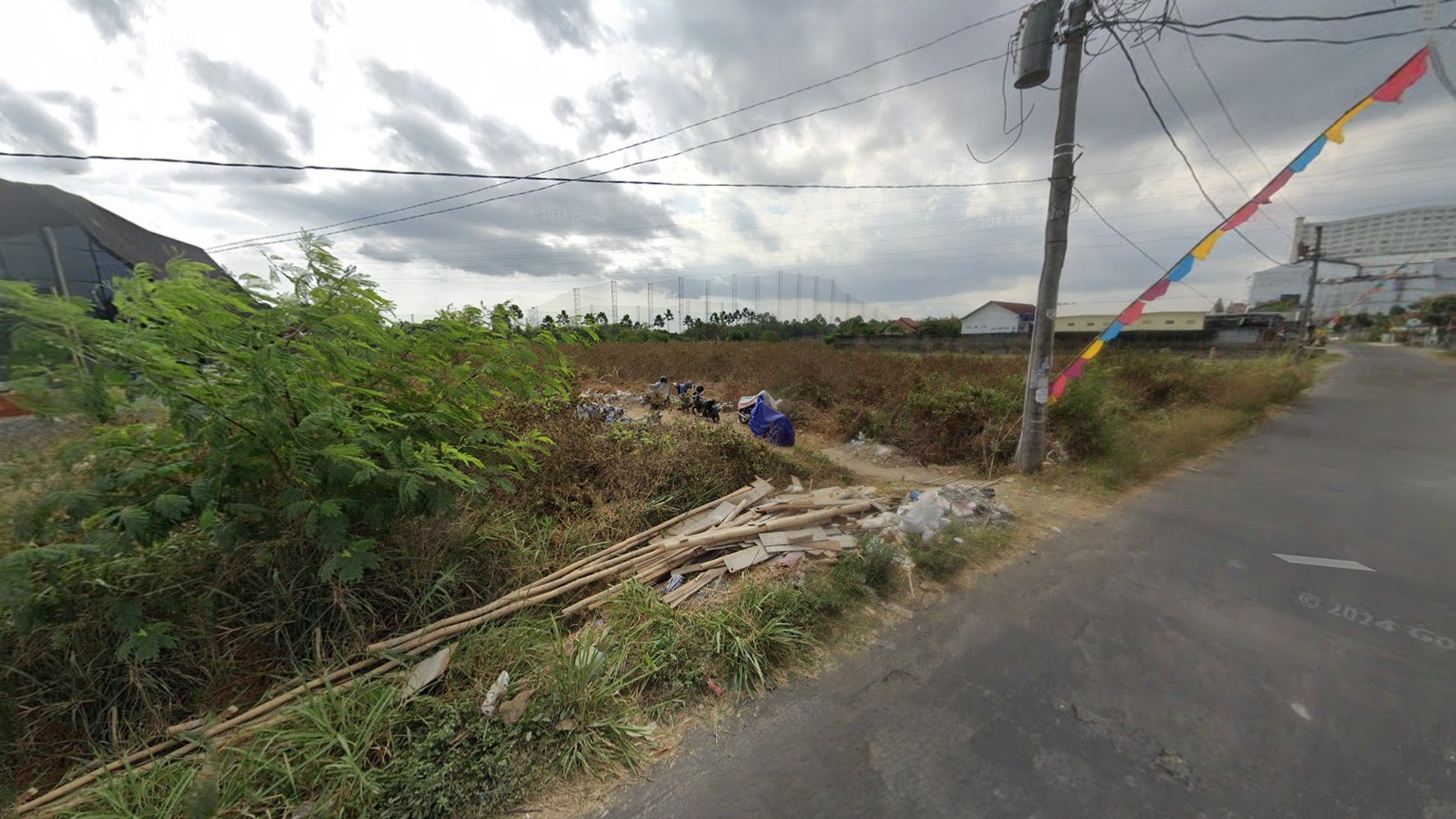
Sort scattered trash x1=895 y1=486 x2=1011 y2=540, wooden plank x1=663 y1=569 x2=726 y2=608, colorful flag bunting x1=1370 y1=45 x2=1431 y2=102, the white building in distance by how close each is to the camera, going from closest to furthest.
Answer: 1. wooden plank x1=663 y1=569 x2=726 y2=608
2. scattered trash x1=895 y1=486 x2=1011 y2=540
3. colorful flag bunting x1=1370 y1=45 x2=1431 y2=102
4. the white building in distance

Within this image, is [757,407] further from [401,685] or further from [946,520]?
[401,685]

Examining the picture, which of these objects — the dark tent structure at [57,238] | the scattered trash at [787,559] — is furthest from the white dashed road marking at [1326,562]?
the dark tent structure at [57,238]

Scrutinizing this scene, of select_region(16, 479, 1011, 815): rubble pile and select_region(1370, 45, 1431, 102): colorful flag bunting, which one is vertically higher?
select_region(1370, 45, 1431, 102): colorful flag bunting

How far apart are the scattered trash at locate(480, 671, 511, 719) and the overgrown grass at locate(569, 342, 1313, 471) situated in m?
6.14

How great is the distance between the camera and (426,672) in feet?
7.84

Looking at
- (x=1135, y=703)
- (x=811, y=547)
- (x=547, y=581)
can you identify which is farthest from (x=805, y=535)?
(x=1135, y=703)

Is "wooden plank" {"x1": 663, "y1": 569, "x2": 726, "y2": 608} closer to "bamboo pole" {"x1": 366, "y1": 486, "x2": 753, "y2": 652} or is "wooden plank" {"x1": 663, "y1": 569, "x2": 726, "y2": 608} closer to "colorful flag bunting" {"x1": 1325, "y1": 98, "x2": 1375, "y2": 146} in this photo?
"bamboo pole" {"x1": 366, "y1": 486, "x2": 753, "y2": 652}

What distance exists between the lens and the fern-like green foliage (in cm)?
197

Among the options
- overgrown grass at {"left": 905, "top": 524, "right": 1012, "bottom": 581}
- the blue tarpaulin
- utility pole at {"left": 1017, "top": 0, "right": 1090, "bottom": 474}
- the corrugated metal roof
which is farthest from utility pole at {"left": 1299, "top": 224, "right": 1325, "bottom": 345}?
the corrugated metal roof

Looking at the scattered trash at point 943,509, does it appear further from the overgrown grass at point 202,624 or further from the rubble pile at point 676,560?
the overgrown grass at point 202,624

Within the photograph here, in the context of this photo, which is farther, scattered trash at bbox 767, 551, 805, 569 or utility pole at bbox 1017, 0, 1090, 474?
utility pole at bbox 1017, 0, 1090, 474

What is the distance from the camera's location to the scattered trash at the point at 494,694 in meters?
2.17

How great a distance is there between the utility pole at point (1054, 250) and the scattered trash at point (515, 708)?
234 inches

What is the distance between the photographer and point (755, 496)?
15.3 ft
